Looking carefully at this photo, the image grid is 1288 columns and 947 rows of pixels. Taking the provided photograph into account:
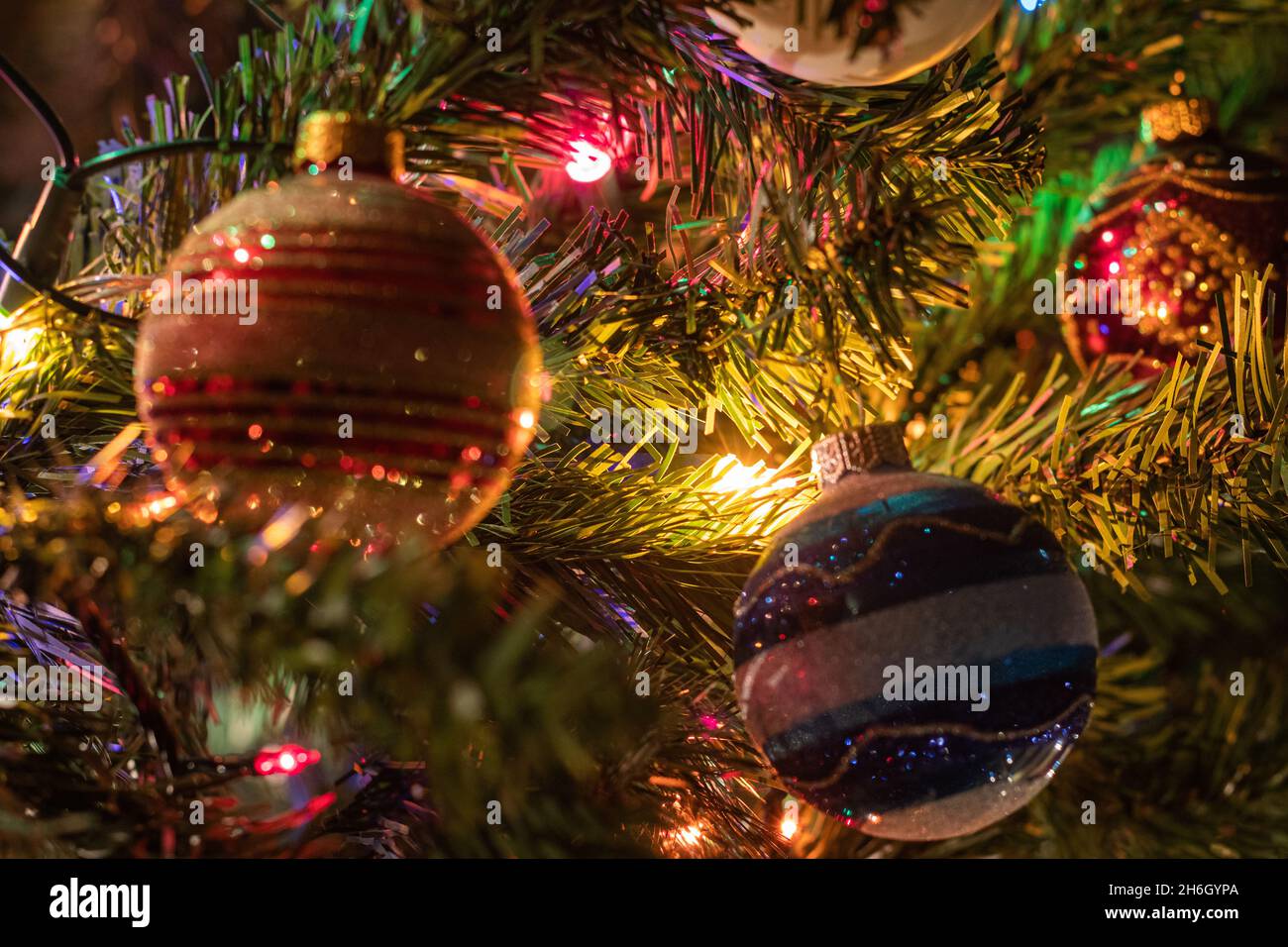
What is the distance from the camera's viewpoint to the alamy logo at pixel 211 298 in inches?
19.6

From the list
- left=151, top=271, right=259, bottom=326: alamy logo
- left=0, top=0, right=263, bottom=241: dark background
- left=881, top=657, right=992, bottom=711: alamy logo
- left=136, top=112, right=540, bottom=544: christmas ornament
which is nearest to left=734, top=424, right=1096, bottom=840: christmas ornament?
left=881, top=657, right=992, bottom=711: alamy logo

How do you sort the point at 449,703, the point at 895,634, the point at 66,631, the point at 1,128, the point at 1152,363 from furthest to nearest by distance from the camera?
the point at 1,128, the point at 1152,363, the point at 66,631, the point at 895,634, the point at 449,703

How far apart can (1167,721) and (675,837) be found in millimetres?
668

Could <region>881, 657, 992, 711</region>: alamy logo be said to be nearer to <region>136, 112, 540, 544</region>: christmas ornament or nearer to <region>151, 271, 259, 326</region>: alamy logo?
<region>136, 112, 540, 544</region>: christmas ornament

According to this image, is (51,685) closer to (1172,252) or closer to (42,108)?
(42,108)

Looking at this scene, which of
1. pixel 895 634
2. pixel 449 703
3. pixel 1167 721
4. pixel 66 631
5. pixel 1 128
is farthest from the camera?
pixel 1 128

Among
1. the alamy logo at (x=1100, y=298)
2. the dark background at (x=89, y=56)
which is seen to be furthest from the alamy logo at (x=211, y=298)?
the dark background at (x=89, y=56)

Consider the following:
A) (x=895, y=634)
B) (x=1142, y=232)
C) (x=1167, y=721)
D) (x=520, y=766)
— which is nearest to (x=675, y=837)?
(x=895, y=634)

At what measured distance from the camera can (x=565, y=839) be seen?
0.57 metres

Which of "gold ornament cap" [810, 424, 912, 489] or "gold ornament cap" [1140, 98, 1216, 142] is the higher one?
"gold ornament cap" [1140, 98, 1216, 142]

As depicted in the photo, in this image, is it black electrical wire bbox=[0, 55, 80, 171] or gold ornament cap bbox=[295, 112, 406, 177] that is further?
black electrical wire bbox=[0, 55, 80, 171]

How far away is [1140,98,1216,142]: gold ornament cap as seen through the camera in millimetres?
945
